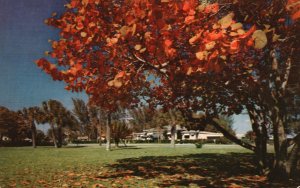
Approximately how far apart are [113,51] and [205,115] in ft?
21.5

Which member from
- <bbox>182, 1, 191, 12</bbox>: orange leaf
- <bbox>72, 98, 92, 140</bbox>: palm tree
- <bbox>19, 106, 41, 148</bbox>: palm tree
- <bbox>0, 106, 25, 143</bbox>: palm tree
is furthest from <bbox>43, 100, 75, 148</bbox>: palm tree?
<bbox>182, 1, 191, 12</bbox>: orange leaf

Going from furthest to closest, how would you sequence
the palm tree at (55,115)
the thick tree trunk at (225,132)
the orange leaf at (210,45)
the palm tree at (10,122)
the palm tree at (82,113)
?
the palm tree at (82,113), the palm tree at (55,115), the palm tree at (10,122), the thick tree trunk at (225,132), the orange leaf at (210,45)

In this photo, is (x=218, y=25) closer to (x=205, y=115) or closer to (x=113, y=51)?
(x=113, y=51)

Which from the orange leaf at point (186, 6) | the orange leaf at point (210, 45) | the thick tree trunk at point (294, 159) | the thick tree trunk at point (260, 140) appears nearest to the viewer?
the orange leaf at point (210, 45)

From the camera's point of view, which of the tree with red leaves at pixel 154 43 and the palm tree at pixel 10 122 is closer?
the tree with red leaves at pixel 154 43

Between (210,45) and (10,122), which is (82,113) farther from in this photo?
(210,45)

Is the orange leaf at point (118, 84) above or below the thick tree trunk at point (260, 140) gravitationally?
above

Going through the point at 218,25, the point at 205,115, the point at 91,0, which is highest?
the point at 91,0

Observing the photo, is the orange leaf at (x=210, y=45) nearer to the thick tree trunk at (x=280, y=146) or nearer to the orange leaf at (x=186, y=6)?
the orange leaf at (x=186, y=6)

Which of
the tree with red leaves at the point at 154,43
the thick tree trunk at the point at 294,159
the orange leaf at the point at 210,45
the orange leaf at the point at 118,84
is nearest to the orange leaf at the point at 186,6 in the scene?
the tree with red leaves at the point at 154,43

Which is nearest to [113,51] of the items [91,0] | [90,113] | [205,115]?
[91,0]

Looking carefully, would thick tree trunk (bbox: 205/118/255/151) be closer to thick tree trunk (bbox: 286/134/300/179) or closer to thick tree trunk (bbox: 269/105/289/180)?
thick tree trunk (bbox: 269/105/289/180)

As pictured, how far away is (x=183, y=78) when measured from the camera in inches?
265

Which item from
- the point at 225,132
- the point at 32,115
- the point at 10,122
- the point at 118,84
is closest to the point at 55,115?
the point at 32,115
